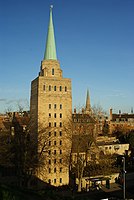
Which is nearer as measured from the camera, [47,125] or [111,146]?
[47,125]

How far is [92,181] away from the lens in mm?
38469

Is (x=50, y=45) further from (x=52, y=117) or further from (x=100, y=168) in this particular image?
(x=100, y=168)

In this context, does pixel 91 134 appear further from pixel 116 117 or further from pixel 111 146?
pixel 116 117

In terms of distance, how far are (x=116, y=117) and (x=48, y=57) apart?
72.1m

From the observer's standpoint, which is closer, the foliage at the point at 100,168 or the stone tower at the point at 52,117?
the foliage at the point at 100,168

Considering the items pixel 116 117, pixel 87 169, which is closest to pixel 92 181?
pixel 87 169

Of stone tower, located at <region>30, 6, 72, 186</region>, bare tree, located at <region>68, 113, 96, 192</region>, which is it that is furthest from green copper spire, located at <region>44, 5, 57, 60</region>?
bare tree, located at <region>68, 113, 96, 192</region>

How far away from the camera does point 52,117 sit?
4066 cm

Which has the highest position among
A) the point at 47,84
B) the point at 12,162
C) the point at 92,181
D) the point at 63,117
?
the point at 47,84

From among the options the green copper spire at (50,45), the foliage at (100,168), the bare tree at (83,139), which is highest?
the green copper spire at (50,45)

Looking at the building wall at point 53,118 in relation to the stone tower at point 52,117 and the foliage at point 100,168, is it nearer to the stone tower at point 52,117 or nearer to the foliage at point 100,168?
the stone tower at point 52,117

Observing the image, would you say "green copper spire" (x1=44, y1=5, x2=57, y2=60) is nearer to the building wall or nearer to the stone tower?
the stone tower

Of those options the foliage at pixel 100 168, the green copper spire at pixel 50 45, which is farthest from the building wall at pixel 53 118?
the foliage at pixel 100 168

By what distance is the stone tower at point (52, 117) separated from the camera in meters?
39.5
